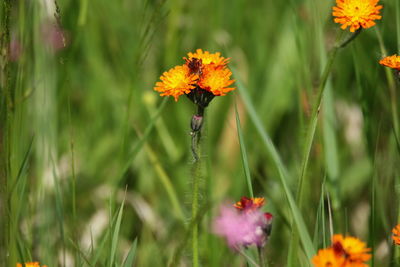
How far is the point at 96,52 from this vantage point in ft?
7.69

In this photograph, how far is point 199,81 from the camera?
3.05 feet

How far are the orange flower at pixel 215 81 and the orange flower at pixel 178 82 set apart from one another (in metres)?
0.02

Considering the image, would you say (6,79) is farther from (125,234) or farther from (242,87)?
(125,234)

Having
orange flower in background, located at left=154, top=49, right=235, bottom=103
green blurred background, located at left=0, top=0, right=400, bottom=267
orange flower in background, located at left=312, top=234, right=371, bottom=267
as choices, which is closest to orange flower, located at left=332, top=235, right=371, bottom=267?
orange flower in background, located at left=312, top=234, right=371, bottom=267

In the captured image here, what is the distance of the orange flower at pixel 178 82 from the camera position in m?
0.92

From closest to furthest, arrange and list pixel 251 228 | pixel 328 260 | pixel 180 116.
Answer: pixel 328 260
pixel 251 228
pixel 180 116

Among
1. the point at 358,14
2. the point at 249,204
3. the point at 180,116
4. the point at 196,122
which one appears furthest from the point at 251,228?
the point at 180,116

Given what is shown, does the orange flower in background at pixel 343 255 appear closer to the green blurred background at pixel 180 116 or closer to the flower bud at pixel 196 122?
the flower bud at pixel 196 122

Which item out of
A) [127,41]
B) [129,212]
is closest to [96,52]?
[127,41]

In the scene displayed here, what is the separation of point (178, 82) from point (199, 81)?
33 millimetres

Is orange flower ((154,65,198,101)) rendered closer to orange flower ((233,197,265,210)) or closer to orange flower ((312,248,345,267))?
orange flower ((233,197,265,210))

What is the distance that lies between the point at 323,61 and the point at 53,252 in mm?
775

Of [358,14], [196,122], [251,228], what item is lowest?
[251,228]

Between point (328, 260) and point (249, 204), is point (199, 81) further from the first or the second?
point (328, 260)
